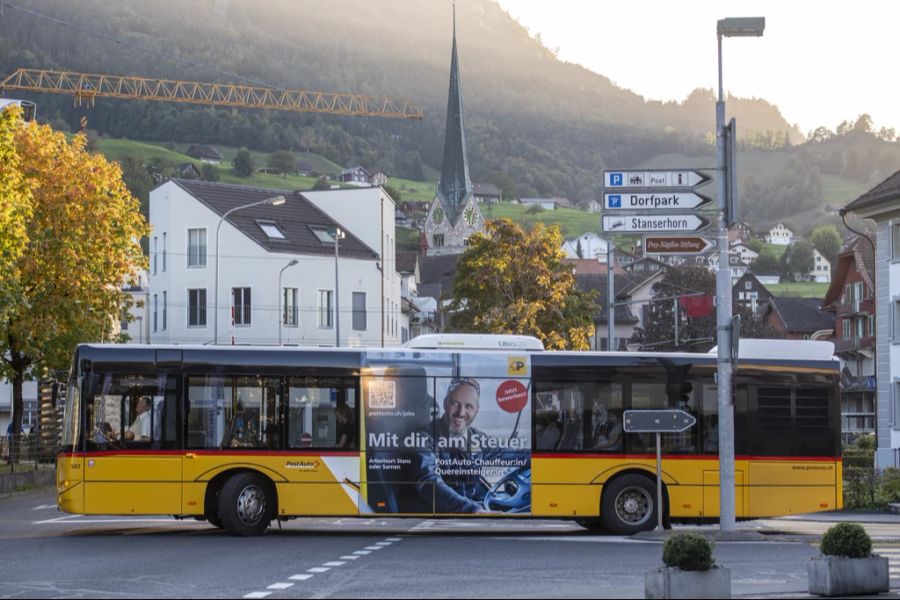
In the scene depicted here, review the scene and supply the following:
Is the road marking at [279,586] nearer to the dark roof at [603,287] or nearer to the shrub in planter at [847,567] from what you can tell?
the shrub in planter at [847,567]

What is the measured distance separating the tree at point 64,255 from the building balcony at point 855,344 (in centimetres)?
5741

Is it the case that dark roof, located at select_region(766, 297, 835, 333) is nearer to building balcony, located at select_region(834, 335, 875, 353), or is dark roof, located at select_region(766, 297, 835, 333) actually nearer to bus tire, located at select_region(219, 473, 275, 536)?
building balcony, located at select_region(834, 335, 875, 353)

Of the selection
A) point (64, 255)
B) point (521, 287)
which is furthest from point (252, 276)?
point (64, 255)

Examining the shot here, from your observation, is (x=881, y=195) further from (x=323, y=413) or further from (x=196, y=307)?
(x=196, y=307)

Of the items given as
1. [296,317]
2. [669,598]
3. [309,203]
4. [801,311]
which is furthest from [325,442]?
[801,311]

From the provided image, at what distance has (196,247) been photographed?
75750mm

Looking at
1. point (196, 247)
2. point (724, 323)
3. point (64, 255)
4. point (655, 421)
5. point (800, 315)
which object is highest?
point (196, 247)

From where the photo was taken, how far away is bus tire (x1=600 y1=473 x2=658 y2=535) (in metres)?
24.6

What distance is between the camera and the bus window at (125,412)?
24.0m

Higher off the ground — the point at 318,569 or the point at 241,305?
the point at 241,305

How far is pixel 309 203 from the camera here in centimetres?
8469

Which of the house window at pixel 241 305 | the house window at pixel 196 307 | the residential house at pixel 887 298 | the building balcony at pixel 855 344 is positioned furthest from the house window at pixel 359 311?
the building balcony at pixel 855 344

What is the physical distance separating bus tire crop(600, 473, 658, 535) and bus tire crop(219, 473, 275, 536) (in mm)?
5314

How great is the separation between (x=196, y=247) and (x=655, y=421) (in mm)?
54912
